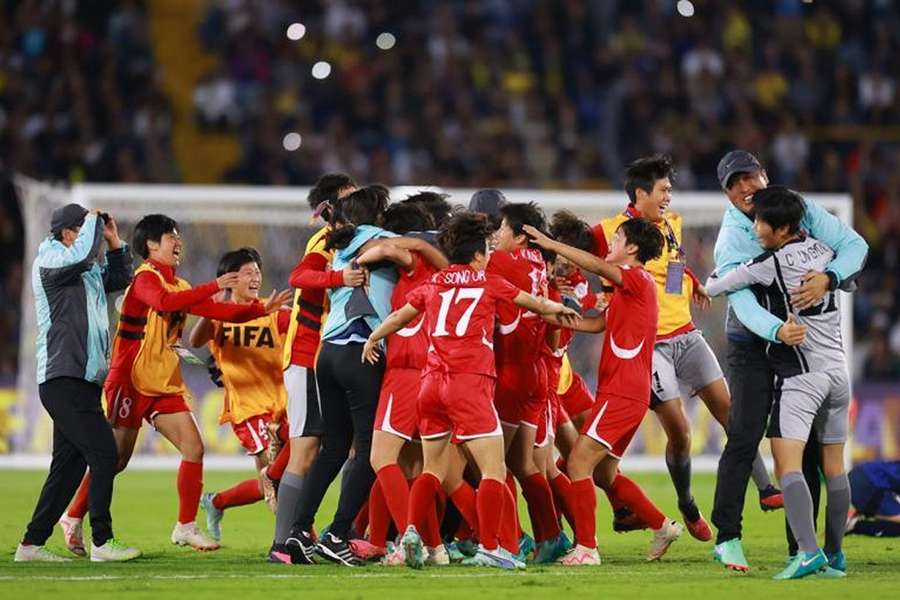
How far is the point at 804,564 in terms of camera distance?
27.8 feet

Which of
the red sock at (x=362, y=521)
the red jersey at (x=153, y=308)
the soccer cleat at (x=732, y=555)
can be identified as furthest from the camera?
the red sock at (x=362, y=521)

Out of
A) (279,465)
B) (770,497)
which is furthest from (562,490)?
(279,465)

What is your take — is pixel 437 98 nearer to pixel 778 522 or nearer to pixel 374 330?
pixel 778 522

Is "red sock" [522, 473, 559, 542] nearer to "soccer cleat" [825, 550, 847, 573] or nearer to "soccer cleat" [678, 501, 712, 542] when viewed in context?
"soccer cleat" [678, 501, 712, 542]

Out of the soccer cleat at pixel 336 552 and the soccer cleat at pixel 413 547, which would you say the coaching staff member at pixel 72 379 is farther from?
the soccer cleat at pixel 413 547

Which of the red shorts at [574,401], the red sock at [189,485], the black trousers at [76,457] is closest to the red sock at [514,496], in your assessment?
the red shorts at [574,401]

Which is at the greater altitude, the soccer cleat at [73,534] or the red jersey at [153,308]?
the red jersey at [153,308]

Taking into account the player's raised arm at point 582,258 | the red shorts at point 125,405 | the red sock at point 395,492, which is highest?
the player's raised arm at point 582,258

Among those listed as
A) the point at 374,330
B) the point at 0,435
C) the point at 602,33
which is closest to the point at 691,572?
the point at 374,330

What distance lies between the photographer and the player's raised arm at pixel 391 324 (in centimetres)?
880

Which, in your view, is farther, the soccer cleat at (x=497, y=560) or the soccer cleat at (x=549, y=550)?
the soccer cleat at (x=549, y=550)

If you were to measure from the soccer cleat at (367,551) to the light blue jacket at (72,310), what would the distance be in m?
1.75

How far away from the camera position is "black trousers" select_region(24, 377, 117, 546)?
371 inches

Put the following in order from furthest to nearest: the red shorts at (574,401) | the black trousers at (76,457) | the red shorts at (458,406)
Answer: the red shorts at (574,401) < the black trousers at (76,457) < the red shorts at (458,406)
